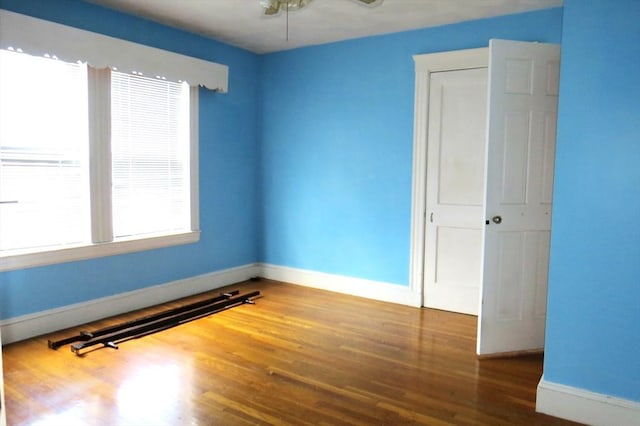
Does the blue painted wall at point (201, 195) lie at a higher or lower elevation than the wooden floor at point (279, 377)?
higher

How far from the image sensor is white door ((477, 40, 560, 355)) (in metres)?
3.26

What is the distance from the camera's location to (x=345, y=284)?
16.6 ft

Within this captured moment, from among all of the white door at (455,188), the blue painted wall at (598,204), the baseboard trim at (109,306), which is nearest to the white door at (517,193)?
the blue painted wall at (598,204)

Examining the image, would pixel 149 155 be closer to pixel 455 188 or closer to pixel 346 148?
pixel 346 148

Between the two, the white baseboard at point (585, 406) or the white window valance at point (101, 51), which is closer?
the white baseboard at point (585, 406)

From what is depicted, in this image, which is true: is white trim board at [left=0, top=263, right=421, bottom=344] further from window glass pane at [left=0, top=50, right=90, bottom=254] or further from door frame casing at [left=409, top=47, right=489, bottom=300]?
window glass pane at [left=0, top=50, right=90, bottom=254]

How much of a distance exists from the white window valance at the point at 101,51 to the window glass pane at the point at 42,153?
160 millimetres

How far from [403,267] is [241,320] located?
1.68 meters

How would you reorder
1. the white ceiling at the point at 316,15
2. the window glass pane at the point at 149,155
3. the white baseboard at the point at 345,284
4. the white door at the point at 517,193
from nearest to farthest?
the white door at the point at 517,193 < the white ceiling at the point at 316,15 < the window glass pane at the point at 149,155 < the white baseboard at the point at 345,284

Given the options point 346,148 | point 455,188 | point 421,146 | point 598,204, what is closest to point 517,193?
point 598,204

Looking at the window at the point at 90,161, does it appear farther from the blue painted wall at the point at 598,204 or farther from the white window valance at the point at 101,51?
the blue painted wall at the point at 598,204

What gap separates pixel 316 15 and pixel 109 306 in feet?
10.4

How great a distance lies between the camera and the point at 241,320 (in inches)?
163

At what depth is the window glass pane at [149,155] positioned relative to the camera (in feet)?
13.6
